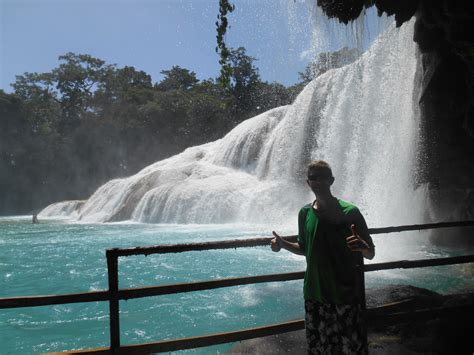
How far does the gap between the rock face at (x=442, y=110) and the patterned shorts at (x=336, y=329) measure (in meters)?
6.53

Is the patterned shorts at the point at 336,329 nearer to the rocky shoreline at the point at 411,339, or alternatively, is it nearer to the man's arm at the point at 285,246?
the man's arm at the point at 285,246

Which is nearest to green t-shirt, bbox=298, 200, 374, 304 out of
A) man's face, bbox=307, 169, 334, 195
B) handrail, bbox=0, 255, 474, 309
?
man's face, bbox=307, 169, 334, 195

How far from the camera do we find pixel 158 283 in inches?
323

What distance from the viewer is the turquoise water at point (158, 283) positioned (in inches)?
218

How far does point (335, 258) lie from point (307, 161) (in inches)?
709

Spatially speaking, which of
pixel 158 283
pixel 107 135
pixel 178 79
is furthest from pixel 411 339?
pixel 178 79

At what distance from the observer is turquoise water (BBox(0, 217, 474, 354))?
5.54 metres

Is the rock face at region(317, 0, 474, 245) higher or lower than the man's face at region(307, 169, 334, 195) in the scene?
higher

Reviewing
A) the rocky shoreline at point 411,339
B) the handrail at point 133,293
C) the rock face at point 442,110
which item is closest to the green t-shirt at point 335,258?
the handrail at point 133,293

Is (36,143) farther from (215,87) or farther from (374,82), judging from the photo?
(374,82)

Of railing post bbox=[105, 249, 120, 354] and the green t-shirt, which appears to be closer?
the green t-shirt

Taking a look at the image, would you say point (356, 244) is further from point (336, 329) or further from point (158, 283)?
point (158, 283)

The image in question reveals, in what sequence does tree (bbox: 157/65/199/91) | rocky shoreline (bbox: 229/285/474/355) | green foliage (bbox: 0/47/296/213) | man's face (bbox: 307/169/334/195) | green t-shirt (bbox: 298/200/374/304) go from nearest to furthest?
green t-shirt (bbox: 298/200/374/304), man's face (bbox: 307/169/334/195), rocky shoreline (bbox: 229/285/474/355), green foliage (bbox: 0/47/296/213), tree (bbox: 157/65/199/91)

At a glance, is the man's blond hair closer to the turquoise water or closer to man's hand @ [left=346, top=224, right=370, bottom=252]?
man's hand @ [left=346, top=224, right=370, bottom=252]
